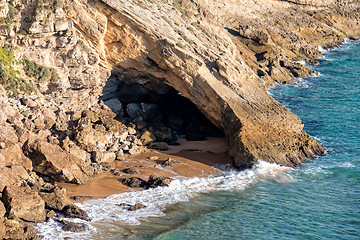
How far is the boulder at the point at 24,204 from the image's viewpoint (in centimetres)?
1703

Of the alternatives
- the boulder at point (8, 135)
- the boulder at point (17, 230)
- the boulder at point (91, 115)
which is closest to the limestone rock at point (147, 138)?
the boulder at point (91, 115)

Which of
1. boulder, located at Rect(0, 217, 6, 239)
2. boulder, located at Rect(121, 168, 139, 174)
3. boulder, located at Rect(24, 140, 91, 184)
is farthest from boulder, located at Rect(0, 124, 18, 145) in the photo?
boulder, located at Rect(0, 217, 6, 239)

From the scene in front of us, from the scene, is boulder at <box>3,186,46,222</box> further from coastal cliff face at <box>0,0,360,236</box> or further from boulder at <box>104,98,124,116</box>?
boulder at <box>104,98,124,116</box>

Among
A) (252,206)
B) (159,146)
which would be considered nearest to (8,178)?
(252,206)

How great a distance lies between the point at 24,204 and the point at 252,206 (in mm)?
9738

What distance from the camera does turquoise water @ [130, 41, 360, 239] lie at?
18422 millimetres

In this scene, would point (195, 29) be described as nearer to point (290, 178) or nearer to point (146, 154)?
point (146, 154)

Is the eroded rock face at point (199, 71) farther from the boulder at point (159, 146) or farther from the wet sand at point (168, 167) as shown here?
the boulder at point (159, 146)

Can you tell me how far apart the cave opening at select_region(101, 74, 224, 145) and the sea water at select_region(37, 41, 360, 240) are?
633 cm

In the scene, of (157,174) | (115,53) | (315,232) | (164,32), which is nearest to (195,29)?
(164,32)

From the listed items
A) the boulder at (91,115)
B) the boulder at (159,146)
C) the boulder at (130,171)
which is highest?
the boulder at (91,115)

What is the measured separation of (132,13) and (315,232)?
16163 mm

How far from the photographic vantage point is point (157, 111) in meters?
31.8

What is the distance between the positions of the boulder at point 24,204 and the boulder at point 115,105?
11.9m
